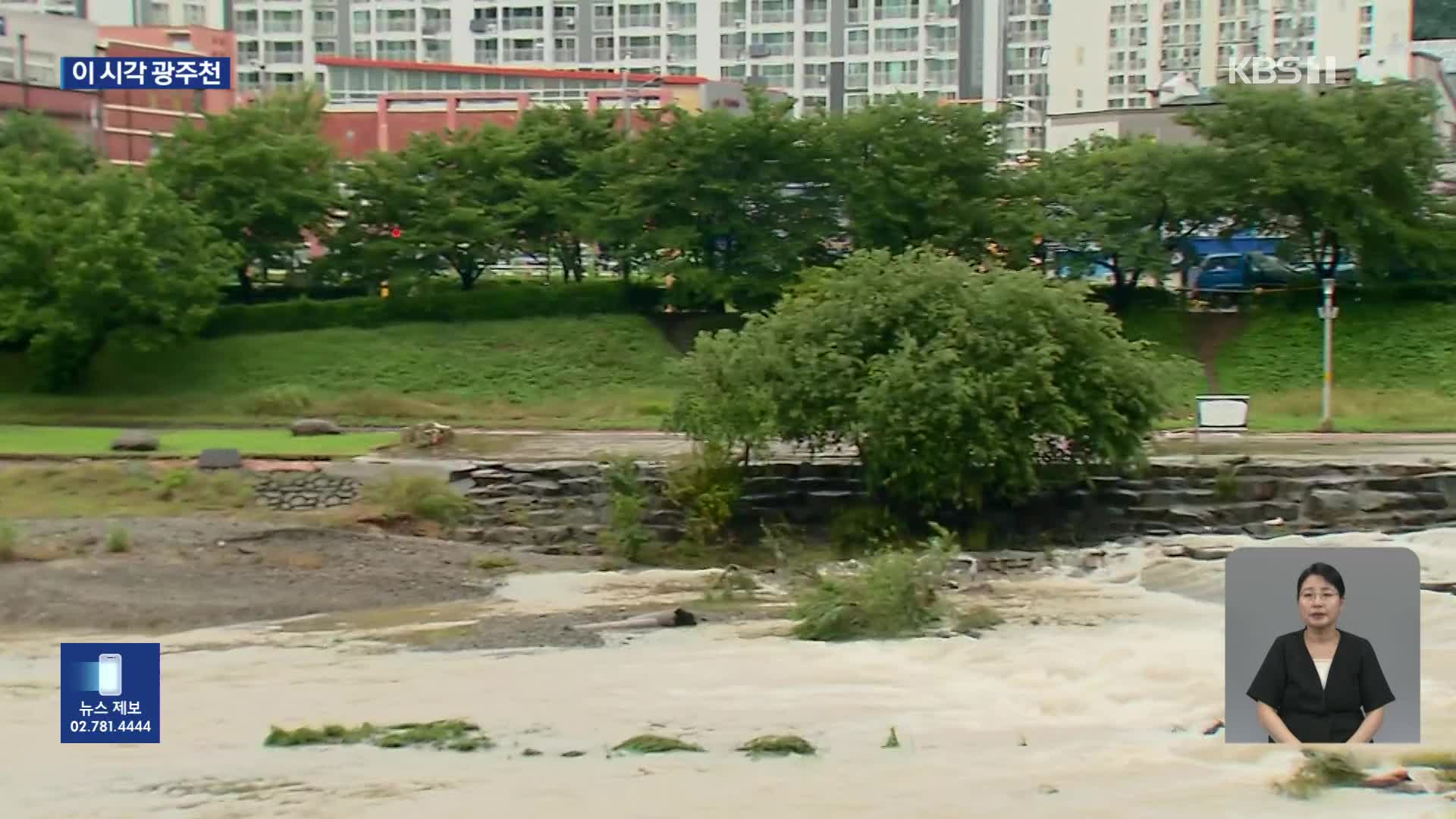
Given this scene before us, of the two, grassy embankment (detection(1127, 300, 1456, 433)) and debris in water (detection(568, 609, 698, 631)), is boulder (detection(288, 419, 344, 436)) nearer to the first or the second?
debris in water (detection(568, 609, 698, 631))

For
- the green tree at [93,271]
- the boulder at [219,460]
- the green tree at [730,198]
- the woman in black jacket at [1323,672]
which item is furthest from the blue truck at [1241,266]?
the woman in black jacket at [1323,672]

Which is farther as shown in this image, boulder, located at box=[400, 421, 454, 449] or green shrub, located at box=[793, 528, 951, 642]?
boulder, located at box=[400, 421, 454, 449]

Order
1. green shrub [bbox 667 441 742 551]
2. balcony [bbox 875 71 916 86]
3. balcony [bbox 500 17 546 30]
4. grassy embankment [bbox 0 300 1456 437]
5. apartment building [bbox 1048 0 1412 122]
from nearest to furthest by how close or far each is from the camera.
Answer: green shrub [bbox 667 441 742 551] < grassy embankment [bbox 0 300 1456 437] < apartment building [bbox 1048 0 1412 122] < balcony [bbox 875 71 916 86] < balcony [bbox 500 17 546 30]

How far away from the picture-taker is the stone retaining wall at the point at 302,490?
31062mm

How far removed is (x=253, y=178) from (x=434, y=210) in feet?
18.3

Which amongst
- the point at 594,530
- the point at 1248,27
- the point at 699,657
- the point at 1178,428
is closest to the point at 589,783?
the point at 699,657

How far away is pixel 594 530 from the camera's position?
31125 mm

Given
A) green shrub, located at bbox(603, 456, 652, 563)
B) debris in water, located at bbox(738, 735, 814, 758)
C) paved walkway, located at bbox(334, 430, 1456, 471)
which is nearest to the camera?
debris in water, located at bbox(738, 735, 814, 758)

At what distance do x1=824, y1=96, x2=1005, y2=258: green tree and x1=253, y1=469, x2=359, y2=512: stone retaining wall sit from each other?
2212 centimetres

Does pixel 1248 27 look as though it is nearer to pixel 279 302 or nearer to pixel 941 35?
pixel 941 35

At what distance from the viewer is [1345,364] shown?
4697 centimetres

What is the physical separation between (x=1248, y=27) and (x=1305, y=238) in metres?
51.5

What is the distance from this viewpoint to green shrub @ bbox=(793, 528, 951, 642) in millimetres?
22328

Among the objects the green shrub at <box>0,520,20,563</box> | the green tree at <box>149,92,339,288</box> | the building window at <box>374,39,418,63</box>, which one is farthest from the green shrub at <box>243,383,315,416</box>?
the building window at <box>374,39,418,63</box>
